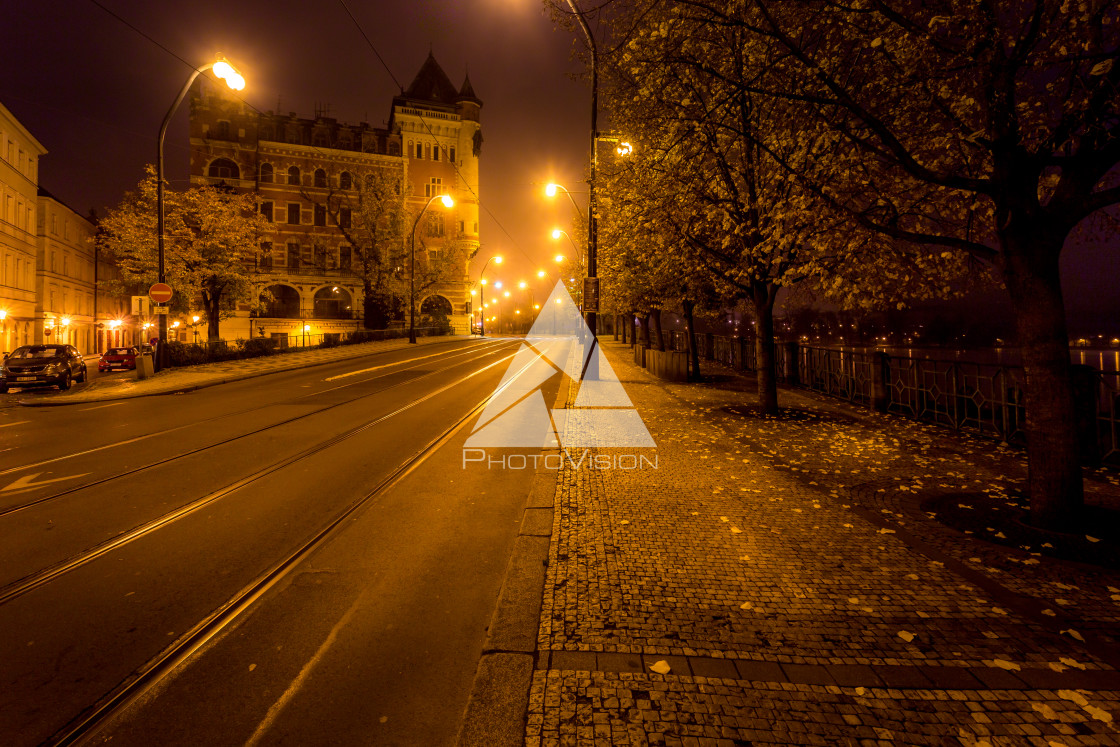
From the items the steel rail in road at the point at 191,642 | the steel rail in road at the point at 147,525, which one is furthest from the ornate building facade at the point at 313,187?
the steel rail in road at the point at 191,642

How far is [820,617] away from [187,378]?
22231 millimetres

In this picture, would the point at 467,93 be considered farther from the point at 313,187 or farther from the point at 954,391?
the point at 954,391

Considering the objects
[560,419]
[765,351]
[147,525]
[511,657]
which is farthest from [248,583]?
[765,351]

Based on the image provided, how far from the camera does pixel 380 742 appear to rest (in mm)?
2633

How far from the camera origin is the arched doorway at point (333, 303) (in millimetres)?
55781

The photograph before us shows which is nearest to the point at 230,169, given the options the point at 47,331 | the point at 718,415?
the point at 47,331

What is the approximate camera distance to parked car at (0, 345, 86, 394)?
18.5m

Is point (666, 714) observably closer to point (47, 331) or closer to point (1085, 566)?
point (1085, 566)

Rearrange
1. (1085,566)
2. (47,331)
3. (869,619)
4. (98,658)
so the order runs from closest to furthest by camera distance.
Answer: (98,658)
(869,619)
(1085,566)
(47,331)

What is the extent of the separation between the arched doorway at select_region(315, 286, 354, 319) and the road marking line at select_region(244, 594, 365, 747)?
57235mm

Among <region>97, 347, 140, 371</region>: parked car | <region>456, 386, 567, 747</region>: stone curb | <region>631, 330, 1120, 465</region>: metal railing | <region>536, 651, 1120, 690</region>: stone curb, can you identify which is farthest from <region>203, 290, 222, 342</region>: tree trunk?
<region>536, 651, 1120, 690</region>: stone curb

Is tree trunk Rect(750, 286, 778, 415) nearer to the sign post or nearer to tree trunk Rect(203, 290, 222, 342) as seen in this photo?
the sign post

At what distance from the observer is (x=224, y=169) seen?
53.0 m

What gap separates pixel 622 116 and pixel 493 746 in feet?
41.2
